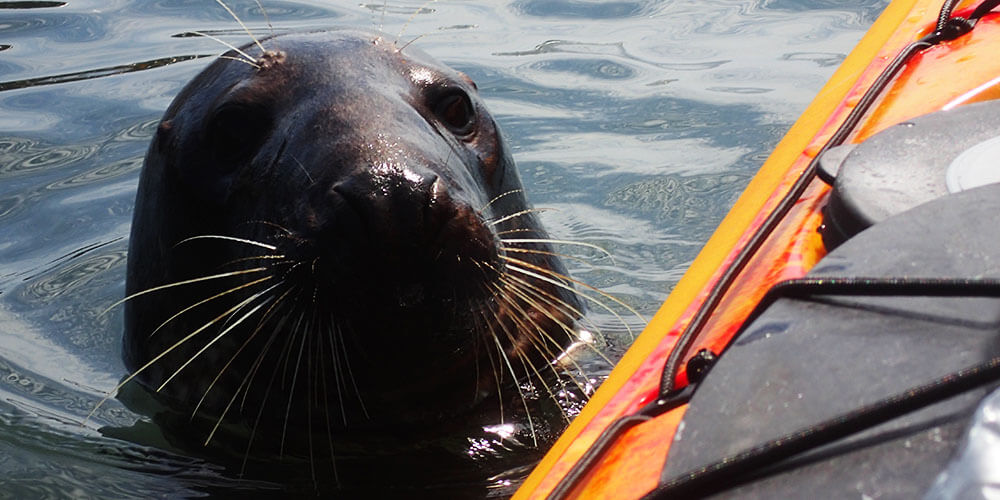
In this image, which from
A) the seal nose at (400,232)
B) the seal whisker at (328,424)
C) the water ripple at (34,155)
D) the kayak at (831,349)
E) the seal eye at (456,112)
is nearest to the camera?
the kayak at (831,349)

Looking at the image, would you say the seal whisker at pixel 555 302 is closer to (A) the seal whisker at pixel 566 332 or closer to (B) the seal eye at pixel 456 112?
(A) the seal whisker at pixel 566 332

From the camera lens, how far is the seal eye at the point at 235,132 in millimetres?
3230

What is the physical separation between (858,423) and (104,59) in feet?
23.2

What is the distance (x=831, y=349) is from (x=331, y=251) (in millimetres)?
1125

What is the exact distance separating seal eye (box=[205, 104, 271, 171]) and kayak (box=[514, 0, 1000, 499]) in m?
1.19

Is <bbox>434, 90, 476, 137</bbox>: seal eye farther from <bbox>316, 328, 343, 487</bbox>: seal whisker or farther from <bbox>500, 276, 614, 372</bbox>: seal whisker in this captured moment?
<bbox>316, 328, 343, 487</bbox>: seal whisker

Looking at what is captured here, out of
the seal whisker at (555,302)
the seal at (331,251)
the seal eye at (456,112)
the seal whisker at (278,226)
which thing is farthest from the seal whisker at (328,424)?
the seal eye at (456,112)

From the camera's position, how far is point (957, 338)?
1.61 m

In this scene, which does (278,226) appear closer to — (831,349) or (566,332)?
(566,332)

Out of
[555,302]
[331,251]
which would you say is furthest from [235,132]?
[555,302]

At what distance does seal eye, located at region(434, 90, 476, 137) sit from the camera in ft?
11.2

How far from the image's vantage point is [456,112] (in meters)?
3.44

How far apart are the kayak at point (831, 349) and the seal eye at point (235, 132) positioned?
Answer: 3.89 ft

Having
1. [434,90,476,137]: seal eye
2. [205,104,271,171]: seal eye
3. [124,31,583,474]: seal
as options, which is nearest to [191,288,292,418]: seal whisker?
[124,31,583,474]: seal
